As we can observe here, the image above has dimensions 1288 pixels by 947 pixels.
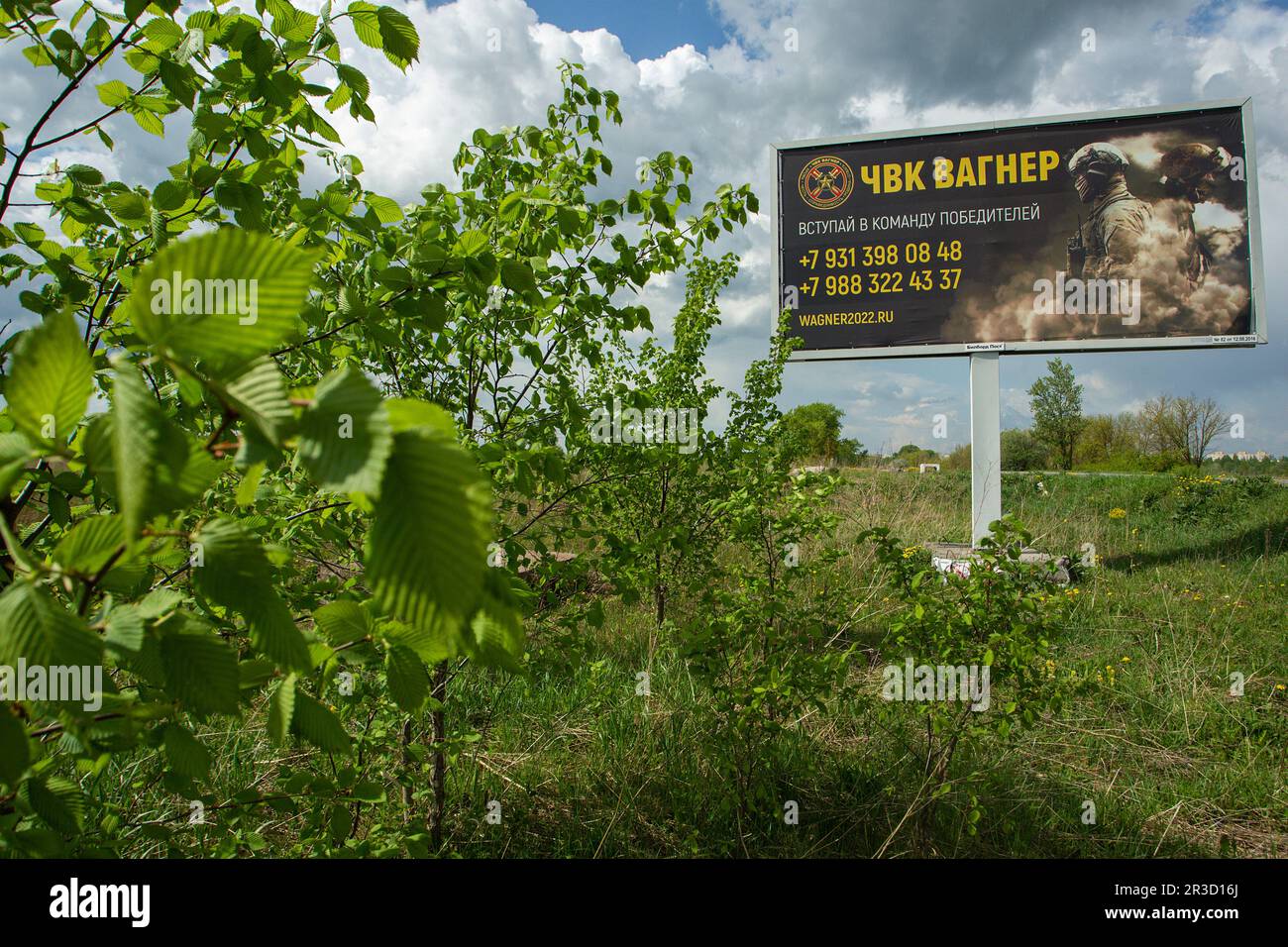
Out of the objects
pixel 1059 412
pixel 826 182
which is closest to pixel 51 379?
pixel 826 182

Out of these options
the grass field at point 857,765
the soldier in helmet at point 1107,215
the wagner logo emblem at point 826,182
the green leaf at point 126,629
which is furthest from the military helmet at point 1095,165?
the green leaf at point 126,629

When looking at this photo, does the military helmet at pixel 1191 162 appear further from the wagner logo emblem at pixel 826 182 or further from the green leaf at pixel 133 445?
the green leaf at pixel 133 445

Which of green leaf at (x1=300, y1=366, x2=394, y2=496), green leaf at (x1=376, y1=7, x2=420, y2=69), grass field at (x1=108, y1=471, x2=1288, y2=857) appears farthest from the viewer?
grass field at (x1=108, y1=471, x2=1288, y2=857)

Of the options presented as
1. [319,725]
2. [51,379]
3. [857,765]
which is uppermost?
[51,379]

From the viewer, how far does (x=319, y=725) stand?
2.44 ft

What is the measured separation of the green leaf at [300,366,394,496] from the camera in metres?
0.39

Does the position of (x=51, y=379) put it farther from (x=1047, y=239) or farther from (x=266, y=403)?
(x=1047, y=239)

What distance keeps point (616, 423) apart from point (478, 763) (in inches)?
60.5

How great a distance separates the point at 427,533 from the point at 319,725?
0.48 metres

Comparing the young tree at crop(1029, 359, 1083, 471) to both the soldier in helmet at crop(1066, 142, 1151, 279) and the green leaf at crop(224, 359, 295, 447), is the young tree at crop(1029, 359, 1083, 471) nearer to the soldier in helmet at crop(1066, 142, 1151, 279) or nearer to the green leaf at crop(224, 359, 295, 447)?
the soldier in helmet at crop(1066, 142, 1151, 279)

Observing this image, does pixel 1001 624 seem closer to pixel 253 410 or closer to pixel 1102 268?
pixel 253 410

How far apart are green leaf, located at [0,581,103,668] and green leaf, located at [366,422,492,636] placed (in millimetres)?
239

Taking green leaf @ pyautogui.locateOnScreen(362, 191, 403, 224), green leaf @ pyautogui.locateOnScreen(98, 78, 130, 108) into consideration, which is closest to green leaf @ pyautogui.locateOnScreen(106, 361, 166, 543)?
green leaf @ pyautogui.locateOnScreen(362, 191, 403, 224)
